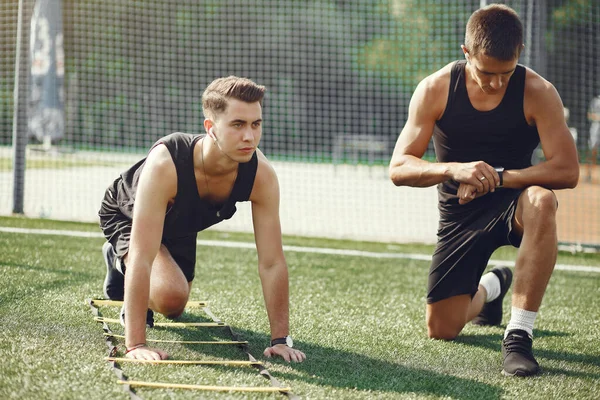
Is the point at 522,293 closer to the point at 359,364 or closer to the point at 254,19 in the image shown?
the point at 359,364

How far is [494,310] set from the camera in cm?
443

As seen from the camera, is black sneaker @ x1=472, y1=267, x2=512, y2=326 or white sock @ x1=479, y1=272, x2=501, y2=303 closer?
white sock @ x1=479, y1=272, x2=501, y2=303

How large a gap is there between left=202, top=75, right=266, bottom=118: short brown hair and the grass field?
1.07m

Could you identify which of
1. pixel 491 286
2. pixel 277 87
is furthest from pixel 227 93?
pixel 277 87

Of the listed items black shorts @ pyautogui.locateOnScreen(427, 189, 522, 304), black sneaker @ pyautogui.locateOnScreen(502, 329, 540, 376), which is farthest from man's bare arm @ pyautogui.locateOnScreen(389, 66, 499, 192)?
black sneaker @ pyautogui.locateOnScreen(502, 329, 540, 376)

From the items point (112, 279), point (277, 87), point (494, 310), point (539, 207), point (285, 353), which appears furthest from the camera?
point (277, 87)

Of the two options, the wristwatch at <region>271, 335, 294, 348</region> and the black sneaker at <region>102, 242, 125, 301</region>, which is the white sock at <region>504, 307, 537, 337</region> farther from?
the black sneaker at <region>102, 242, 125, 301</region>

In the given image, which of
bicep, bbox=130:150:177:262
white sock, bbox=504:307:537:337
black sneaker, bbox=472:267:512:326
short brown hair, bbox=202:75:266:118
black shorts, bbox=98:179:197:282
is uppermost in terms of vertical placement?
short brown hair, bbox=202:75:266:118

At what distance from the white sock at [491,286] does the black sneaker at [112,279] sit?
1964 mm

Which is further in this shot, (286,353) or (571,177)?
(571,177)

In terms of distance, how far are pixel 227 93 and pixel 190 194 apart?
511 millimetres

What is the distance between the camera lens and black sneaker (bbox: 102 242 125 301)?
421cm

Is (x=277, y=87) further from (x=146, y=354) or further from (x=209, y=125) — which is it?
(x=146, y=354)

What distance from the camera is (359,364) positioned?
136 inches
